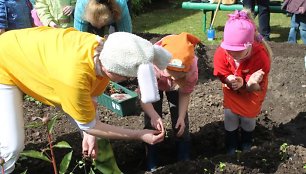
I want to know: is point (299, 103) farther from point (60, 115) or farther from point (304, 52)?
point (60, 115)

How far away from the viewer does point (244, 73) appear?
3.26 meters

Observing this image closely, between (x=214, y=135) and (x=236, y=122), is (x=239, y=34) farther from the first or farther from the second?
(x=214, y=135)

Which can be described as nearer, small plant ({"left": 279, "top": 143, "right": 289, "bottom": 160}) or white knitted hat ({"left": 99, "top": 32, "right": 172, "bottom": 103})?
white knitted hat ({"left": 99, "top": 32, "right": 172, "bottom": 103})

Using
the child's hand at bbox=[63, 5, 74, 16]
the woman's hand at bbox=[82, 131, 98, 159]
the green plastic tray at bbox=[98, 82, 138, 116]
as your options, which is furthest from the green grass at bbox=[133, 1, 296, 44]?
the woman's hand at bbox=[82, 131, 98, 159]

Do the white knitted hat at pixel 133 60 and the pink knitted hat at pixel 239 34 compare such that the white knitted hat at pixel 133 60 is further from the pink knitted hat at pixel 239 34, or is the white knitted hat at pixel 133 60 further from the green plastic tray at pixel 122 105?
the green plastic tray at pixel 122 105

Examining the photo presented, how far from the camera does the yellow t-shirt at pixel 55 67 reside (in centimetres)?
224

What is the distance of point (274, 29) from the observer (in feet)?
28.2

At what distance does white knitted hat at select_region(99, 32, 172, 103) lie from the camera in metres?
2.05

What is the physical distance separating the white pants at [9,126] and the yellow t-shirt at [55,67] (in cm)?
7

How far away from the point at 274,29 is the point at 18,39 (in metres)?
6.79

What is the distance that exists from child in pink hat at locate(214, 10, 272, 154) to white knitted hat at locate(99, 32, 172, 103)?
1.04m

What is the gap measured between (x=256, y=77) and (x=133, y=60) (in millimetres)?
1317

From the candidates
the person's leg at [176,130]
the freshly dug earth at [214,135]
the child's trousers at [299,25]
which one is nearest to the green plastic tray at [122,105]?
the freshly dug earth at [214,135]

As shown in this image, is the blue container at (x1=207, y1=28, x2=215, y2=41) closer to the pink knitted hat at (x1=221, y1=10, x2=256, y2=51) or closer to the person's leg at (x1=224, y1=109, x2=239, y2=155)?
the person's leg at (x1=224, y1=109, x2=239, y2=155)
